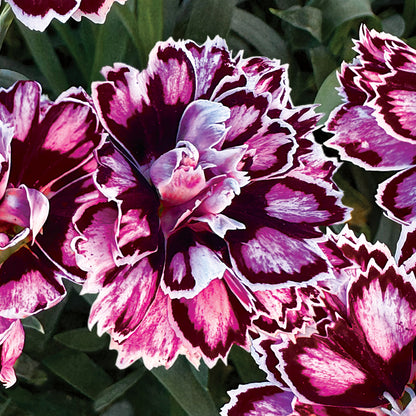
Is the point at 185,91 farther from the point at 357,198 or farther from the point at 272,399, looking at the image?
the point at 357,198

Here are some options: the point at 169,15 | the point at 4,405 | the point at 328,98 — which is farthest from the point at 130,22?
the point at 4,405

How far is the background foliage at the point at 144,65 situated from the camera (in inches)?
28.9

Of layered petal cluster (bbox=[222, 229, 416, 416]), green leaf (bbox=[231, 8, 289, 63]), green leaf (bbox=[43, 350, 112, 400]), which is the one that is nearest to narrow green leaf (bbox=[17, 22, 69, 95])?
green leaf (bbox=[231, 8, 289, 63])

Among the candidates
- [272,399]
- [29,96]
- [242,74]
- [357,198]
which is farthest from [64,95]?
[357,198]

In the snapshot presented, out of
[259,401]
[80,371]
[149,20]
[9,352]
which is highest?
[149,20]

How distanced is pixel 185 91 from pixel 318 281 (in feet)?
0.54

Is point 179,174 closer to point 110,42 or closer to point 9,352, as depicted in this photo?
point 9,352

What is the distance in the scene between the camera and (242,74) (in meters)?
0.47

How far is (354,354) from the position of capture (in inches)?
19.3

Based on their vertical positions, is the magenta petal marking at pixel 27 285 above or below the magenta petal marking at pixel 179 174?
below

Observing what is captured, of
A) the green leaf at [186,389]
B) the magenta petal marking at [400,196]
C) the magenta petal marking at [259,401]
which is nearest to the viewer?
the magenta petal marking at [259,401]

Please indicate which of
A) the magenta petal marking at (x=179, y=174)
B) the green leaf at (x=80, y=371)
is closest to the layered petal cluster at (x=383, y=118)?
the magenta petal marking at (x=179, y=174)

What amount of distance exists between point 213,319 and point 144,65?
387mm

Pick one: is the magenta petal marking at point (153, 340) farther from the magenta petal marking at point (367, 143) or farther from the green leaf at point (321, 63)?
the green leaf at point (321, 63)
